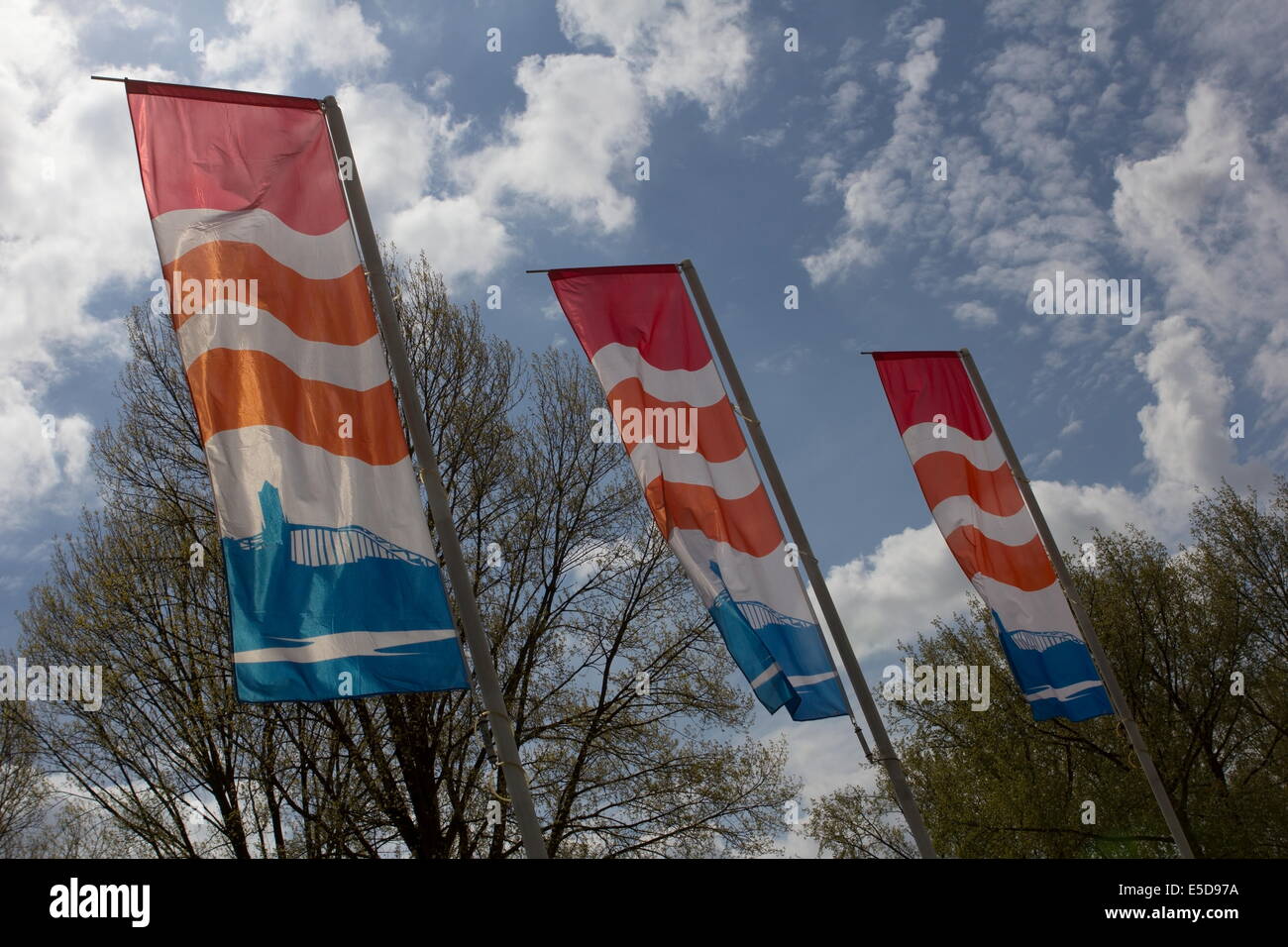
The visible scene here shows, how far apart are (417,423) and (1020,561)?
24.5 ft

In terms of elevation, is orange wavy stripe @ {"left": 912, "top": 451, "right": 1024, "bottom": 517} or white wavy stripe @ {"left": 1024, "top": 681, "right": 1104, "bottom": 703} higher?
orange wavy stripe @ {"left": 912, "top": 451, "right": 1024, "bottom": 517}

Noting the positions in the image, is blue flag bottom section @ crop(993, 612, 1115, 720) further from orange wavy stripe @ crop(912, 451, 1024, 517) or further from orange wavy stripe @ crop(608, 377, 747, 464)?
orange wavy stripe @ crop(608, 377, 747, 464)

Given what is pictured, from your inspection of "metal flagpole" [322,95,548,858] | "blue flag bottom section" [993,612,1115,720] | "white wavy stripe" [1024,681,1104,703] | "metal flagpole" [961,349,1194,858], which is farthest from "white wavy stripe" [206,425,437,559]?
"metal flagpole" [961,349,1194,858]

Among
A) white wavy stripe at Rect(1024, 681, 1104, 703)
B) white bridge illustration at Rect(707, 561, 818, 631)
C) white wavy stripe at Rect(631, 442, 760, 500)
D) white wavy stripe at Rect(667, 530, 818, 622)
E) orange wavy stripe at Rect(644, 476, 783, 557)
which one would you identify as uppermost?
white wavy stripe at Rect(631, 442, 760, 500)

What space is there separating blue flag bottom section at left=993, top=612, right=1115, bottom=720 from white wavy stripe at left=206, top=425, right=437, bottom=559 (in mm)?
7231

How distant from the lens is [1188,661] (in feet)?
84.8

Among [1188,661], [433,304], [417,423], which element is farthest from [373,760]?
[1188,661]

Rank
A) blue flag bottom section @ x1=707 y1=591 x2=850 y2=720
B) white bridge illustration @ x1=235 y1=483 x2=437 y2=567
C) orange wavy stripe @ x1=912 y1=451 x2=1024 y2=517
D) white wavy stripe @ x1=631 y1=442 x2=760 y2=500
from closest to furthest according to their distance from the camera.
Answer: white bridge illustration @ x1=235 y1=483 x2=437 y2=567, blue flag bottom section @ x1=707 y1=591 x2=850 y2=720, white wavy stripe @ x1=631 y1=442 x2=760 y2=500, orange wavy stripe @ x1=912 y1=451 x2=1024 y2=517

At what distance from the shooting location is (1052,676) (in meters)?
11.0

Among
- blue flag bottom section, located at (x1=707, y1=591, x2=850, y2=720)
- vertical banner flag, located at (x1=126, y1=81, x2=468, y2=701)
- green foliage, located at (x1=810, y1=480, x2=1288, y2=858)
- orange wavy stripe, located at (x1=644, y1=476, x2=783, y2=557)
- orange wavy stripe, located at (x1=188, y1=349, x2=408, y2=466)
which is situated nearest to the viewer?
vertical banner flag, located at (x1=126, y1=81, x2=468, y2=701)

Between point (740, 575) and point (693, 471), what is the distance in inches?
39.6

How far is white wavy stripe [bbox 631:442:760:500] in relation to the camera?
8.56 metres

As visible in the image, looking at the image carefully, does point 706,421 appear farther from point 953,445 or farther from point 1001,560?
point 1001,560
